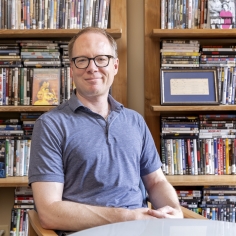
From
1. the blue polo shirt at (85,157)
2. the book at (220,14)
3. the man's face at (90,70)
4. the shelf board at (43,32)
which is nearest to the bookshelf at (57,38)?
the shelf board at (43,32)

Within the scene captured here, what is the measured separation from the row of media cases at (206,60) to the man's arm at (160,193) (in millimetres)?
824

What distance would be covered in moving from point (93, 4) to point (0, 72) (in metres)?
0.64

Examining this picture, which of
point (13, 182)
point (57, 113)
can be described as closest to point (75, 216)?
point (57, 113)

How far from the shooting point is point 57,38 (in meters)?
2.55

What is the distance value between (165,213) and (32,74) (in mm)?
1272

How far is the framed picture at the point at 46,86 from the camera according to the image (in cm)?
244

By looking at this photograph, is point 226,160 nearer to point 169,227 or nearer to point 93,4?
point 93,4

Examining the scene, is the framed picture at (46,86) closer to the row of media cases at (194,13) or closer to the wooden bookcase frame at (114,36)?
the wooden bookcase frame at (114,36)

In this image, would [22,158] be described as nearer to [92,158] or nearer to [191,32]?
[92,158]

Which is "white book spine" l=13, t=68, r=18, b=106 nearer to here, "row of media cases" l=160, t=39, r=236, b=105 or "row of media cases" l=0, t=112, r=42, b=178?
"row of media cases" l=0, t=112, r=42, b=178

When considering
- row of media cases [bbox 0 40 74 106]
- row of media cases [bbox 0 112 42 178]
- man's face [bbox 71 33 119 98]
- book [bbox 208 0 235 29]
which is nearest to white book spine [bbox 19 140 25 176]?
row of media cases [bbox 0 112 42 178]

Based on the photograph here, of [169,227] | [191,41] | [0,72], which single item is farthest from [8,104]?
[169,227]

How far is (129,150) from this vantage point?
5.72 ft

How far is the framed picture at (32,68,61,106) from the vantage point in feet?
8.01
